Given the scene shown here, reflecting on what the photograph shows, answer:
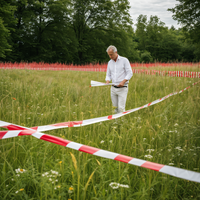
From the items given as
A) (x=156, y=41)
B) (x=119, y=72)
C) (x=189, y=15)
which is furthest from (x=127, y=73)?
(x=156, y=41)

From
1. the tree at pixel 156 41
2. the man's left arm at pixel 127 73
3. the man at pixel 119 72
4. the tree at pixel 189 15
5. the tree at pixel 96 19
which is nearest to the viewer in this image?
the man's left arm at pixel 127 73

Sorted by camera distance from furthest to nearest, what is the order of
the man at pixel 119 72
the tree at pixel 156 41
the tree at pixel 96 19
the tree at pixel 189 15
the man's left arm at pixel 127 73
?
the tree at pixel 156 41 < the tree at pixel 96 19 < the tree at pixel 189 15 < the man at pixel 119 72 < the man's left arm at pixel 127 73

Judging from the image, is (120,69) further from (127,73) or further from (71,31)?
(71,31)

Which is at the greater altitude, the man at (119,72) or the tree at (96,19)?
the tree at (96,19)

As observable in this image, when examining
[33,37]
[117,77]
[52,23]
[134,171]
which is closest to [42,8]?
[52,23]

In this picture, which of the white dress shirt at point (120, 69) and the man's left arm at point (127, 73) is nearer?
the man's left arm at point (127, 73)

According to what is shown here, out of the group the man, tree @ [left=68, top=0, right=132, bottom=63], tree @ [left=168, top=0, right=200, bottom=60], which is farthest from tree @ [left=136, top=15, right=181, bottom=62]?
the man

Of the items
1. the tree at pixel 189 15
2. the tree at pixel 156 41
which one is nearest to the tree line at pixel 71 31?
the tree at pixel 189 15

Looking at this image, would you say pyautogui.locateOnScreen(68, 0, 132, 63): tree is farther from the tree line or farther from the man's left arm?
the man's left arm

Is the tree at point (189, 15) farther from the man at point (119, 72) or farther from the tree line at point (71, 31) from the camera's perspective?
the man at point (119, 72)

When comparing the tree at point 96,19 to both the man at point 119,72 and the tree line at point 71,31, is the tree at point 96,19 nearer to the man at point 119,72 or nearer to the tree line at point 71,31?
the tree line at point 71,31

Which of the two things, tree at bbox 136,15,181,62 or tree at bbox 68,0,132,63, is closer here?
tree at bbox 68,0,132,63

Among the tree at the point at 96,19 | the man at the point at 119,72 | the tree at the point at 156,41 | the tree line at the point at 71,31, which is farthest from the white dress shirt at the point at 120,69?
the tree at the point at 156,41

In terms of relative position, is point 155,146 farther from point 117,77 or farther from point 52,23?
point 52,23
